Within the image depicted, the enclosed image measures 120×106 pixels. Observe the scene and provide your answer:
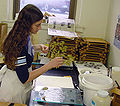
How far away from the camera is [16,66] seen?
156cm

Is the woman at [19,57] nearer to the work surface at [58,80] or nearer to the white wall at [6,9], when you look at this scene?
the work surface at [58,80]

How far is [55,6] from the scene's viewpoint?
128 inches

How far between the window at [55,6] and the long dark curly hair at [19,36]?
1662mm

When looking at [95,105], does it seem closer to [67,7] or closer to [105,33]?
[105,33]

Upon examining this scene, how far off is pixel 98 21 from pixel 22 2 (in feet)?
3.85

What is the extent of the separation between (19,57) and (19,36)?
0.15m

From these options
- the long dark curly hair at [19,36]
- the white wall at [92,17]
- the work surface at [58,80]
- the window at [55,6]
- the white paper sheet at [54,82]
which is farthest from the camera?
the window at [55,6]

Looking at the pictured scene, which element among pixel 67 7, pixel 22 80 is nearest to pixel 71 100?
pixel 22 80

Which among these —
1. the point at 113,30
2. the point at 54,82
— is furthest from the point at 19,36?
the point at 113,30

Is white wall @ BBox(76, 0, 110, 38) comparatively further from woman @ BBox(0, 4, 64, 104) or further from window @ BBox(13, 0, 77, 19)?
woman @ BBox(0, 4, 64, 104)

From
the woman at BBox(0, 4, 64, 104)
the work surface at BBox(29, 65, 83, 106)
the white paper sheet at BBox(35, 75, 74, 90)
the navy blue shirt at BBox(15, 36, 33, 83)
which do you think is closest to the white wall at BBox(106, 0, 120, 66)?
the work surface at BBox(29, 65, 83, 106)

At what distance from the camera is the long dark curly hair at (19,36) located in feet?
5.07

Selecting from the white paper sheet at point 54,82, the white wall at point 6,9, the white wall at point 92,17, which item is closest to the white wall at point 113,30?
the white wall at point 92,17

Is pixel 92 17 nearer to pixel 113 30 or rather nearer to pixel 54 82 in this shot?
pixel 113 30
